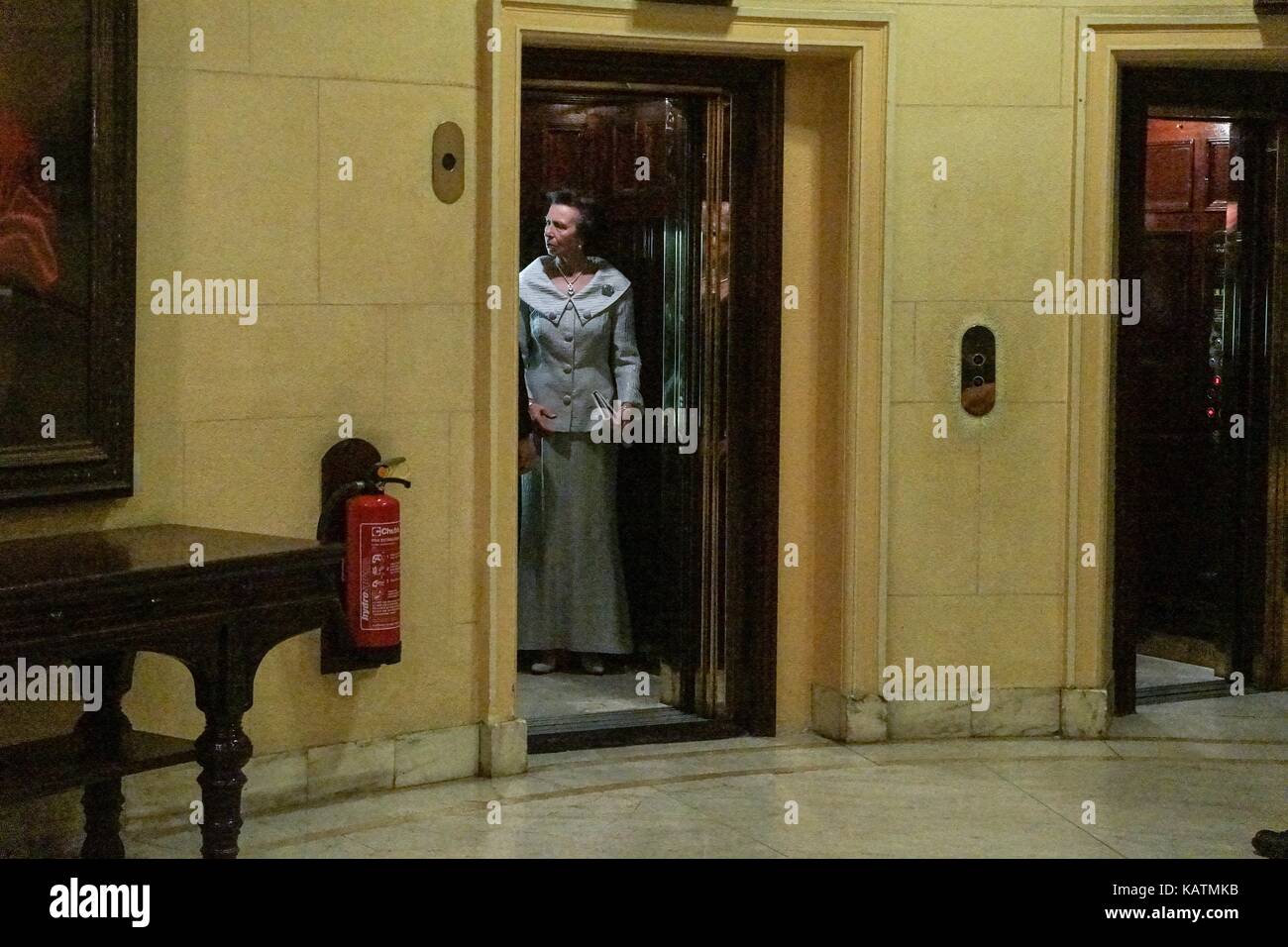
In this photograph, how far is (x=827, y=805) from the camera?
18.3ft

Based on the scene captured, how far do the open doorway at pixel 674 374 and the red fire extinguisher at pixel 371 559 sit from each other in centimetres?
105

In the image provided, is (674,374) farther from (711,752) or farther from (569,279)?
(711,752)

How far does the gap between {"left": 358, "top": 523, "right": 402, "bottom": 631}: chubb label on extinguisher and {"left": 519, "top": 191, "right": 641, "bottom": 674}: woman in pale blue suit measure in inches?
70.2

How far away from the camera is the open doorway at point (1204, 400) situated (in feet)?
22.5

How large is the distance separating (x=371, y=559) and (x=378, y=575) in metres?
0.06

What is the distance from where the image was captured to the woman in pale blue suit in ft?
23.0

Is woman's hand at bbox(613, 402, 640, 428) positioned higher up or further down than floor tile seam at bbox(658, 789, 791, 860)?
higher up

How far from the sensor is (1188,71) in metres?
6.75

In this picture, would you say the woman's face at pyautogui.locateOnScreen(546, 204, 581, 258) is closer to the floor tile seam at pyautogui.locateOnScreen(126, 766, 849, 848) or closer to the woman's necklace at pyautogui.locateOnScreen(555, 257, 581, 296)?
the woman's necklace at pyautogui.locateOnScreen(555, 257, 581, 296)

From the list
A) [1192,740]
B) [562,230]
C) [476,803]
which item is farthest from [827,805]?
[562,230]

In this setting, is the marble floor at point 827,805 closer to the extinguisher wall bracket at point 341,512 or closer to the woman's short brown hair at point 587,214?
the extinguisher wall bracket at point 341,512

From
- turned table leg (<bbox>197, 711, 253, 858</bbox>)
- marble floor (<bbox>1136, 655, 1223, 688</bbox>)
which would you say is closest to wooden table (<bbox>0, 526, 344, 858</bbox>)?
turned table leg (<bbox>197, 711, 253, 858</bbox>)

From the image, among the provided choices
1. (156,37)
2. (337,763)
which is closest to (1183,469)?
(337,763)

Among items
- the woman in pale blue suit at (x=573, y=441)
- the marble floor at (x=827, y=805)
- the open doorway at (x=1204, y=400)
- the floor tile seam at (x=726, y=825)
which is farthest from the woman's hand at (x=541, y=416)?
the open doorway at (x=1204, y=400)
